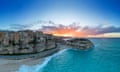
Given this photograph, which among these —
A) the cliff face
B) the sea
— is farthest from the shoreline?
the cliff face

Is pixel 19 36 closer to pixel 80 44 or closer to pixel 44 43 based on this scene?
pixel 44 43

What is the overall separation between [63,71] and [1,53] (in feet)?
84.3

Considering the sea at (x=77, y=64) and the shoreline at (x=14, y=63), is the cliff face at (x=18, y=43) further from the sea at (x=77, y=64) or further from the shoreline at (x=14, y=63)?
the shoreline at (x=14, y=63)

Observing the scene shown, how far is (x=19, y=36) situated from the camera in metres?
50.2

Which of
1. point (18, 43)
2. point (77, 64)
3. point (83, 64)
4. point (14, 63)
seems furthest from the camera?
point (18, 43)

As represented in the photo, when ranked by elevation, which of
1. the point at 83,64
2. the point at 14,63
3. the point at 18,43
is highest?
the point at 18,43

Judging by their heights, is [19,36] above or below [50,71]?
above

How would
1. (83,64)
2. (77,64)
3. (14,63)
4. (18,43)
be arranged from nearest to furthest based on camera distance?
(14,63), (77,64), (83,64), (18,43)

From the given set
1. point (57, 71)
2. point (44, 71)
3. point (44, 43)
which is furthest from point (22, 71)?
point (44, 43)

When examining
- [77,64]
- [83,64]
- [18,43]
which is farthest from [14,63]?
[18,43]

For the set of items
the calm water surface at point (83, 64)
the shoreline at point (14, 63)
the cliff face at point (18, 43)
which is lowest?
the calm water surface at point (83, 64)

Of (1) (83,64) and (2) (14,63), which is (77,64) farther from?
(2) (14,63)

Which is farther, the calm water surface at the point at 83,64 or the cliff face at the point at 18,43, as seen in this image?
the cliff face at the point at 18,43

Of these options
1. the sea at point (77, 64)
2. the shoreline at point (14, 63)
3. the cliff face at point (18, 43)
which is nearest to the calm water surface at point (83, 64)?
the sea at point (77, 64)
